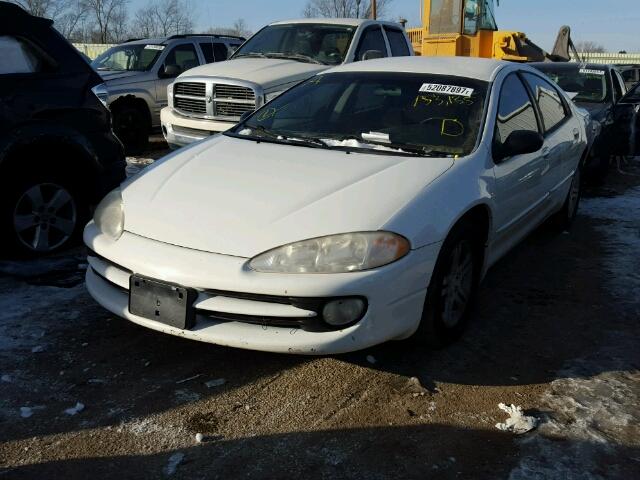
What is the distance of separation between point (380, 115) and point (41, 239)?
263 centimetres

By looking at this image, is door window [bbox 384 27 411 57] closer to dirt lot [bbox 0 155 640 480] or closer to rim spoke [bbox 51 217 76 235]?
rim spoke [bbox 51 217 76 235]

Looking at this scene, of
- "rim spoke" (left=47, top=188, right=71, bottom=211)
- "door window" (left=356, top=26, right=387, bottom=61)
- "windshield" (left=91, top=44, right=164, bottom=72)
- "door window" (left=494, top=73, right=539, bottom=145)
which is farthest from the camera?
"windshield" (left=91, top=44, right=164, bottom=72)

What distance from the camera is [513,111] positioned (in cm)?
452

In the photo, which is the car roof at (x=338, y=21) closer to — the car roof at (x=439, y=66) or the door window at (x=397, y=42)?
the door window at (x=397, y=42)

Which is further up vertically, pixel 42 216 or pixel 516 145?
pixel 516 145

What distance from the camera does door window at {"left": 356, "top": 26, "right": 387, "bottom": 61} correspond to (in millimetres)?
8633

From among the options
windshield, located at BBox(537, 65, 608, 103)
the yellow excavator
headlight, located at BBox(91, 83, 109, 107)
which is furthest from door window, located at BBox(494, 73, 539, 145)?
the yellow excavator

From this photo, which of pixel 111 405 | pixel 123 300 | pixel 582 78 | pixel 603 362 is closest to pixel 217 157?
pixel 123 300

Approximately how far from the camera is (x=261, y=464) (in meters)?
2.64

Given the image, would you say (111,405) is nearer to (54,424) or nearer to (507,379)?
(54,424)

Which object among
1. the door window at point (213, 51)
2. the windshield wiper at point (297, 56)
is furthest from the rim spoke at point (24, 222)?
the door window at point (213, 51)

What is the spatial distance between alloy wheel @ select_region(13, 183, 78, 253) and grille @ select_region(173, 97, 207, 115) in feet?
10.7

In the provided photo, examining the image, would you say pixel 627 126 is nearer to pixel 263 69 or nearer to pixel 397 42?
pixel 397 42

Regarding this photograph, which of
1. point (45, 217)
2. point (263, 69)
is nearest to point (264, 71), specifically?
point (263, 69)
